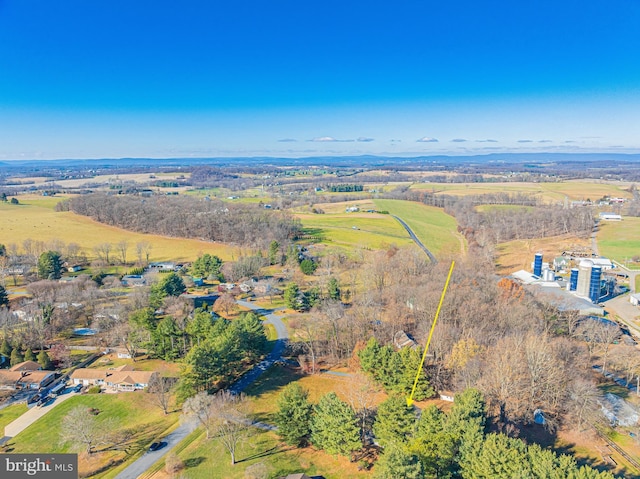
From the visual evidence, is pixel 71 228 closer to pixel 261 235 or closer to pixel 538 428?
pixel 261 235

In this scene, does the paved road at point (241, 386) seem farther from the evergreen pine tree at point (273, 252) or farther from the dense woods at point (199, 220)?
the dense woods at point (199, 220)

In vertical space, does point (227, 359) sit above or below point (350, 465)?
above

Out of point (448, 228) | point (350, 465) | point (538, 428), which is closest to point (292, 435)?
point (350, 465)

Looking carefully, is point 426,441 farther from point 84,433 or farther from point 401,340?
A: point 84,433

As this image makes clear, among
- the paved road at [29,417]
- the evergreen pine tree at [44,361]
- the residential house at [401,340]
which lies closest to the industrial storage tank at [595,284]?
the residential house at [401,340]

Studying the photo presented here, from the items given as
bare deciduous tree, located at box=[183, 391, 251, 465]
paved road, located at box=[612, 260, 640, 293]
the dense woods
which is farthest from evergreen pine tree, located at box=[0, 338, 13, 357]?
paved road, located at box=[612, 260, 640, 293]

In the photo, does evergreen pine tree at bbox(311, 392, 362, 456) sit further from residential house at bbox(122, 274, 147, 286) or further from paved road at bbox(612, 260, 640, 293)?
paved road at bbox(612, 260, 640, 293)
